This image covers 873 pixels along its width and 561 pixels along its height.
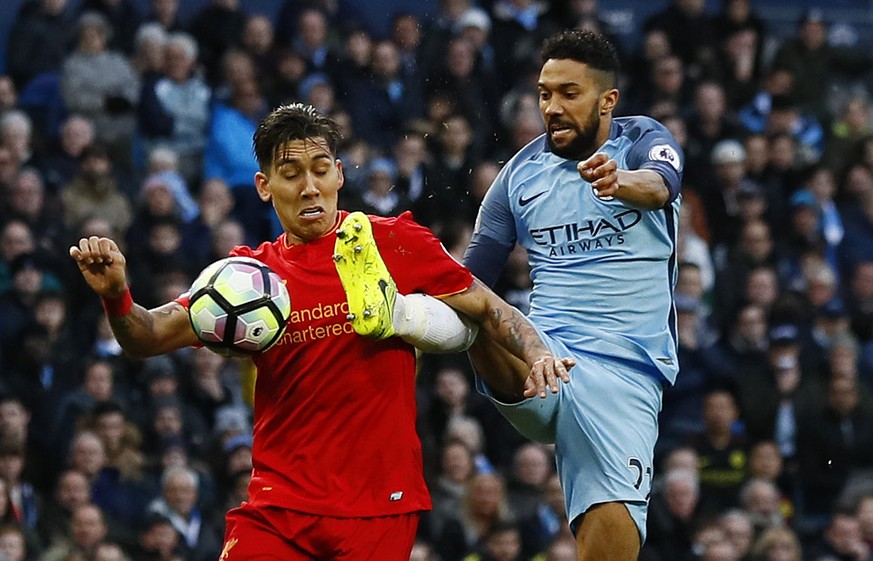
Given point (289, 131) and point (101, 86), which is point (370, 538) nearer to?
point (289, 131)

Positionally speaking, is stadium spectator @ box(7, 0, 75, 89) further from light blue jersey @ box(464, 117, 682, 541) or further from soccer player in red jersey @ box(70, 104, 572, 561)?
soccer player in red jersey @ box(70, 104, 572, 561)

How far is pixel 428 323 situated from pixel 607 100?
4.61 feet

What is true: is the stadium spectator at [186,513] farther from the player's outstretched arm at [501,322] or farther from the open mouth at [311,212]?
the open mouth at [311,212]

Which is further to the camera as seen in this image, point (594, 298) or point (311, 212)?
point (594, 298)

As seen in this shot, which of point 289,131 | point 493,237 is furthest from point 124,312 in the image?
point 493,237

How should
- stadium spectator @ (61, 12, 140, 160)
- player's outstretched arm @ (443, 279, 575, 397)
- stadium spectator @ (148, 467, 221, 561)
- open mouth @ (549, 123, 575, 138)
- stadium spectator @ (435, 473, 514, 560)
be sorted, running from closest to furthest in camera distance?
player's outstretched arm @ (443, 279, 575, 397), open mouth @ (549, 123, 575, 138), stadium spectator @ (148, 467, 221, 561), stadium spectator @ (435, 473, 514, 560), stadium spectator @ (61, 12, 140, 160)

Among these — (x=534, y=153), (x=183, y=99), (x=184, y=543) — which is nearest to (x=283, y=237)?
(x=534, y=153)

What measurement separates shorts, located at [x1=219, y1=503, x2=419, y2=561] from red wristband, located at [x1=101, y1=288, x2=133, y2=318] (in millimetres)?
783

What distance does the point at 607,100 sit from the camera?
666 centimetres

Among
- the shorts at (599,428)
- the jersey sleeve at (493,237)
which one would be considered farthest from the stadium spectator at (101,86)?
the shorts at (599,428)

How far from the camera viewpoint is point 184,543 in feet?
32.0

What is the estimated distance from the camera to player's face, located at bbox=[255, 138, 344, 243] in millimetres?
5742

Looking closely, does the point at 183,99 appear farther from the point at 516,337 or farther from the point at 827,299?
the point at 516,337

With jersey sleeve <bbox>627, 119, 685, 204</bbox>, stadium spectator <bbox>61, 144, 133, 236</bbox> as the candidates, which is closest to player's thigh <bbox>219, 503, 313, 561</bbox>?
jersey sleeve <bbox>627, 119, 685, 204</bbox>
